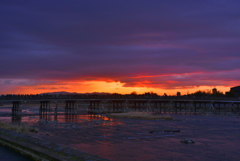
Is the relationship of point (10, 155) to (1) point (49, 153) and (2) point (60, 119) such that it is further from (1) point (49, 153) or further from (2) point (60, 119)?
(2) point (60, 119)

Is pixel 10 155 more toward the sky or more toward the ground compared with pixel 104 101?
more toward the ground

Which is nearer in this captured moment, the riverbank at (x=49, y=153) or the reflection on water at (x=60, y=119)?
the riverbank at (x=49, y=153)

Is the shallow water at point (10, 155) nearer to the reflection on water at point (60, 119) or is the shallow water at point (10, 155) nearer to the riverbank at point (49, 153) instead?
the riverbank at point (49, 153)

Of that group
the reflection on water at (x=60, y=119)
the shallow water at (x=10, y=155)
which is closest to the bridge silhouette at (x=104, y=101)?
the reflection on water at (x=60, y=119)

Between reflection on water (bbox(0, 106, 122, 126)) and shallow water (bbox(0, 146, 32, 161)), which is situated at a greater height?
shallow water (bbox(0, 146, 32, 161))

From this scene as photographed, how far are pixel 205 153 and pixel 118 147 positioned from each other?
799 cm

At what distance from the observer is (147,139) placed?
30438mm

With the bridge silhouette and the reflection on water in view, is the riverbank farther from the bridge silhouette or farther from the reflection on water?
the bridge silhouette

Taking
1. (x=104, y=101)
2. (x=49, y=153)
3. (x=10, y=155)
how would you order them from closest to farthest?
(x=49, y=153)
(x=10, y=155)
(x=104, y=101)

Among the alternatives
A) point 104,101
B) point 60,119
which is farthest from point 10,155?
point 104,101

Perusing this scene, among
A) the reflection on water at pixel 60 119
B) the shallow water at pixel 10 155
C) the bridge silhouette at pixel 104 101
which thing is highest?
the bridge silhouette at pixel 104 101

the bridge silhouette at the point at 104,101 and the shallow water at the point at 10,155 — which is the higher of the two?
the bridge silhouette at the point at 104,101

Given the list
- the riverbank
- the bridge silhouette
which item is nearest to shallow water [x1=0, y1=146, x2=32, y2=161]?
the riverbank

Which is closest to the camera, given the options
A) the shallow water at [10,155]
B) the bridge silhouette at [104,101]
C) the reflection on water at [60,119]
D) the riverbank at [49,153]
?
the riverbank at [49,153]
